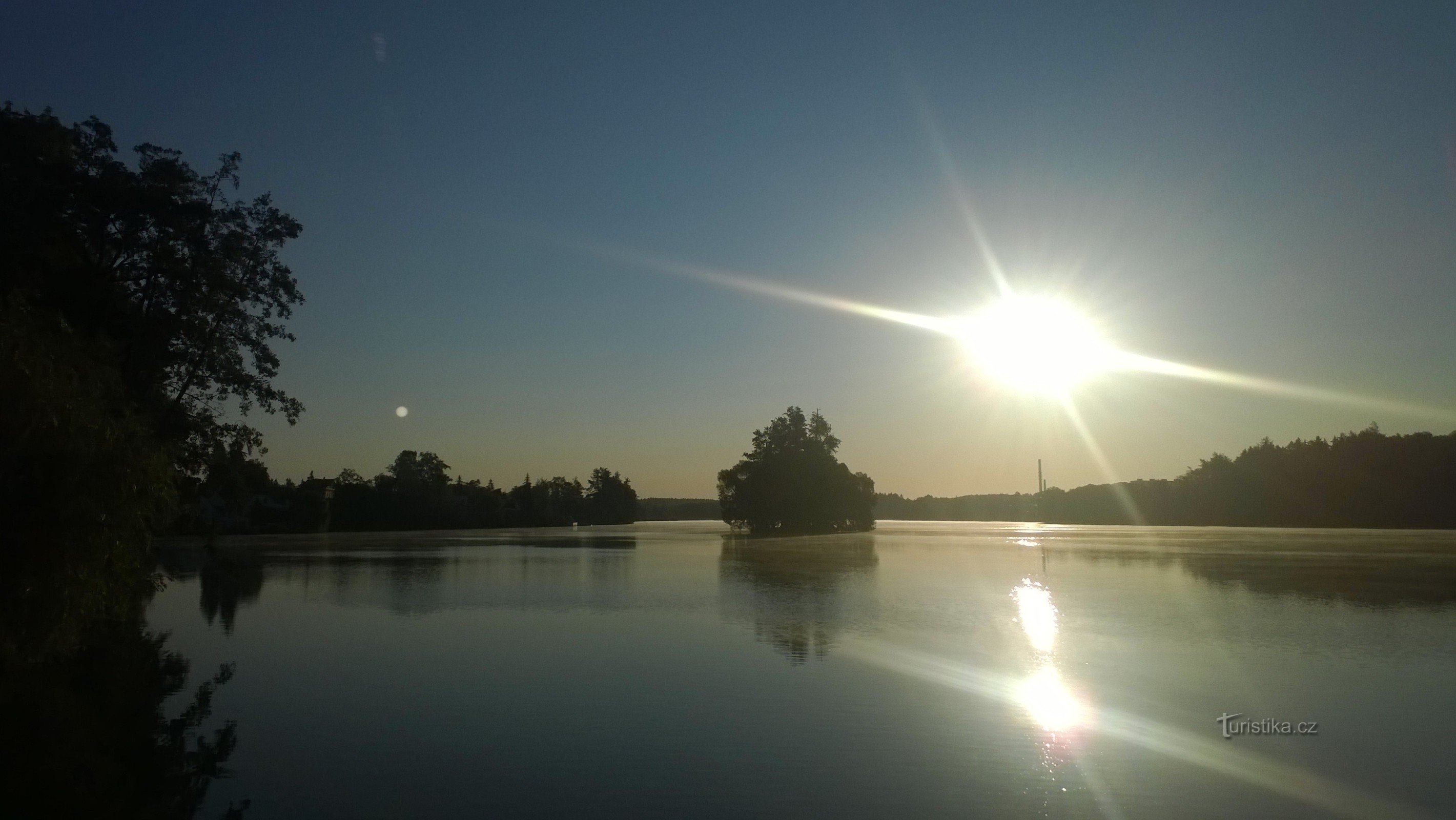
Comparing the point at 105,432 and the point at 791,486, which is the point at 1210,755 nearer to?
the point at 105,432

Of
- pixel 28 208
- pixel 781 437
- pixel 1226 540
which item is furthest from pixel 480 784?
pixel 781 437

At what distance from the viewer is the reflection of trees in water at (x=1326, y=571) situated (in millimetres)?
23453

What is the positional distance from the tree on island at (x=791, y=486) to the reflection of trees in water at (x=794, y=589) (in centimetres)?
3396

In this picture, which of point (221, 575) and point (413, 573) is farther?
point (221, 575)

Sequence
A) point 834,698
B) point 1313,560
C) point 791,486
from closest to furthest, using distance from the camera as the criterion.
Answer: point 834,698 < point 1313,560 < point 791,486

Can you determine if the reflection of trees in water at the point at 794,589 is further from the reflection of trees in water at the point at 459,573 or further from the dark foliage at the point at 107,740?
the dark foliage at the point at 107,740

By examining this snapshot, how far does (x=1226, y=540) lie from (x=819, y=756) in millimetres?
55732

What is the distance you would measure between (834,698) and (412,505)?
106 metres

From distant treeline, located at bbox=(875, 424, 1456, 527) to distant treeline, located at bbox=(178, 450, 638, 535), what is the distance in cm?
7815

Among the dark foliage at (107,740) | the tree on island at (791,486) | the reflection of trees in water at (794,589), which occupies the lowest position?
the dark foliage at (107,740)

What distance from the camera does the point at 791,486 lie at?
8756cm

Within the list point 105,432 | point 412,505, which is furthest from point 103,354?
point 412,505

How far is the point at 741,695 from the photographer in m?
12.0

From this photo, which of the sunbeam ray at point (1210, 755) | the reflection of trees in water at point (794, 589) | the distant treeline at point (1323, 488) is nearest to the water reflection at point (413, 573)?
the reflection of trees in water at point (794, 589)
